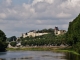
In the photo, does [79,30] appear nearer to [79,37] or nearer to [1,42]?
[79,37]

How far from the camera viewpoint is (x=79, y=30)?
372ft

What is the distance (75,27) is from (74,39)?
4547 mm

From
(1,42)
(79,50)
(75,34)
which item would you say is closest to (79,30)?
(75,34)

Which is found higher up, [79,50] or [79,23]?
[79,23]

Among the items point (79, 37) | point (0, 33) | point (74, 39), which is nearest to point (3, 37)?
point (0, 33)

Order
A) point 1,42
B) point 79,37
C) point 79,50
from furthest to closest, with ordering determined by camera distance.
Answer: point 1,42 < point 79,37 < point 79,50

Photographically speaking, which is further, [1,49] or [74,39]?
[1,49]

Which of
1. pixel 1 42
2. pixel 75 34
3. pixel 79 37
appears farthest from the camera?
pixel 1 42

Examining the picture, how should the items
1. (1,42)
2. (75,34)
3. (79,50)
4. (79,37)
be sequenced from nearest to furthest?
(79,50)
(79,37)
(75,34)
(1,42)

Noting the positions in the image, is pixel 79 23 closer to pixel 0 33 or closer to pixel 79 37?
pixel 79 37

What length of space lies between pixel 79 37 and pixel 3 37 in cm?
5700

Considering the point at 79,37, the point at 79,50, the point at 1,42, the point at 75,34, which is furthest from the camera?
the point at 1,42

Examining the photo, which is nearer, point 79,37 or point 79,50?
point 79,50

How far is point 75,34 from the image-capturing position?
11712 cm
